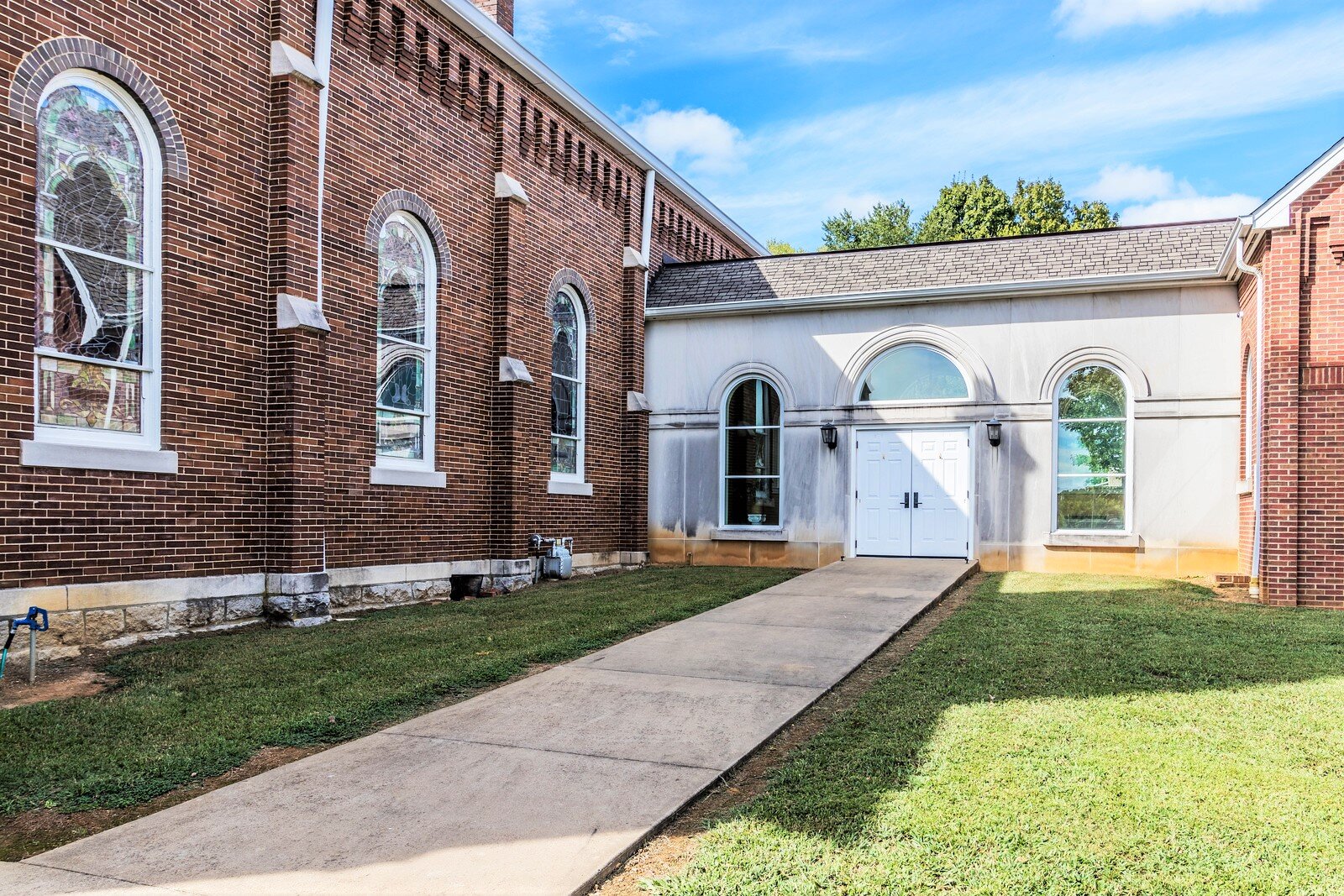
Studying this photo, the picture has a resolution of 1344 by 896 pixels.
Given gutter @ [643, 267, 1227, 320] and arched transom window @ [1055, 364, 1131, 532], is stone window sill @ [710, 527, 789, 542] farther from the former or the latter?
arched transom window @ [1055, 364, 1131, 532]

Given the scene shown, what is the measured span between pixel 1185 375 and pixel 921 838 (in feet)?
40.5

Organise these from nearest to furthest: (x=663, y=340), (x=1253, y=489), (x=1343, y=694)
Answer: (x=1343, y=694)
(x=1253, y=489)
(x=663, y=340)

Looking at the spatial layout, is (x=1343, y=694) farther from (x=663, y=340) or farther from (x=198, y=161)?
(x=663, y=340)

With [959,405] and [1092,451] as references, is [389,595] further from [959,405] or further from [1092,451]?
[1092,451]

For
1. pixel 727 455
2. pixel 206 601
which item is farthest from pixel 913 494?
pixel 206 601

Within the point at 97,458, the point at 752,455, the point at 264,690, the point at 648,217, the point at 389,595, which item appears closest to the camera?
the point at 264,690

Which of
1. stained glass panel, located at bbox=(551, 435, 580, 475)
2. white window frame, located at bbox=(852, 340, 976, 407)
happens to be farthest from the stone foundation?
white window frame, located at bbox=(852, 340, 976, 407)

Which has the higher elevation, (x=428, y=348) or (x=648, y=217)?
(x=648, y=217)

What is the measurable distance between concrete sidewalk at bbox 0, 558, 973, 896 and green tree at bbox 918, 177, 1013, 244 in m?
35.0

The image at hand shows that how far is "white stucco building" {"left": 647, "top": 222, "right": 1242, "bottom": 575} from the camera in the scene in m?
14.1

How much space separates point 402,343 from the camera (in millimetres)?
11680

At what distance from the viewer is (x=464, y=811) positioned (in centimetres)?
434

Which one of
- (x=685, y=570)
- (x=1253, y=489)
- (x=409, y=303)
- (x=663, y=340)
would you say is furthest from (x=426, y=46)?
(x=1253, y=489)

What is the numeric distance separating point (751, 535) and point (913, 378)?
379 cm
